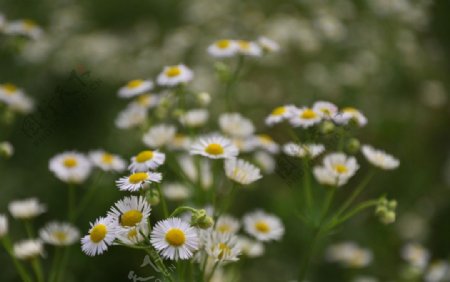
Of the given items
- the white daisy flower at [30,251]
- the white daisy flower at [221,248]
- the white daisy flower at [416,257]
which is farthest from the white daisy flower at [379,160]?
the white daisy flower at [30,251]

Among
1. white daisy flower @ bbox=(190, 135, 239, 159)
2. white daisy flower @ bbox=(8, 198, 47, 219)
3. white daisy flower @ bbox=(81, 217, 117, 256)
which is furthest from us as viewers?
white daisy flower @ bbox=(8, 198, 47, 219)

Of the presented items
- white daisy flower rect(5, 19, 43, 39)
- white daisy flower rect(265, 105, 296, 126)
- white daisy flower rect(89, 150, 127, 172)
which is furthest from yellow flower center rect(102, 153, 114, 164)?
white daisy flower rect(5, 19, 43, 39)

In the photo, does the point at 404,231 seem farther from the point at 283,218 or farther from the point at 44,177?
the point at 44,177

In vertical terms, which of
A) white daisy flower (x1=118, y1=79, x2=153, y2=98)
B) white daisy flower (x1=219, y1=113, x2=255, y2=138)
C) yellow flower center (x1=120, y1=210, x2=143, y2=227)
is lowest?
yellow flower center (x1=120, y1=210, x2=143, y2=227)

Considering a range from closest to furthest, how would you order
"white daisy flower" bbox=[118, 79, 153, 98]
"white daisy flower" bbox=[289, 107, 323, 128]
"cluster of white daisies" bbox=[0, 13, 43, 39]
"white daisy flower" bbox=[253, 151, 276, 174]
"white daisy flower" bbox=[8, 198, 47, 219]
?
"white daisy flower" bbox=[289, 107, 323, 128], "white daisy flower" bbox=[8, 198, 47, 219], "white daisy flower" bbox=[118, 79, 153, 98], "white daisy flower" bbox=[253, 151, 276, 174], "cluster of white daisies" bbox=[0, 13, 43, 39]

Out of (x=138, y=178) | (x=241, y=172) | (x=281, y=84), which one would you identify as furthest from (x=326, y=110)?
(x=281, y=84)

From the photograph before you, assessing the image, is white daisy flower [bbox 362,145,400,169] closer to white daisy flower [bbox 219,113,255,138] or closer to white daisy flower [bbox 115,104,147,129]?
white daisy flower [bbox 219,113,255,138]
